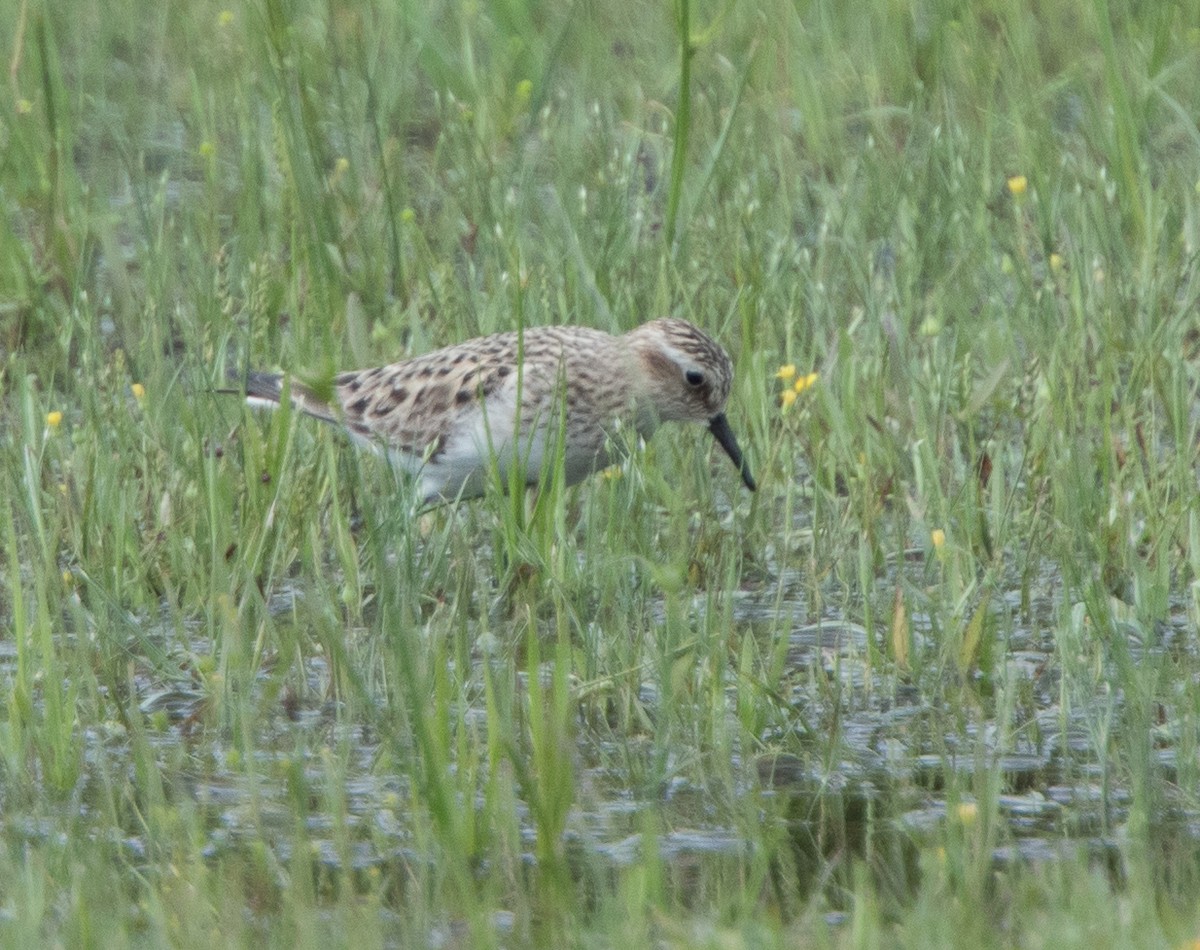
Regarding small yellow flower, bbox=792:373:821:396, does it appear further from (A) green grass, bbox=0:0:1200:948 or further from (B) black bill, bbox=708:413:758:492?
(B) black bill, bbox=708:413:758:492

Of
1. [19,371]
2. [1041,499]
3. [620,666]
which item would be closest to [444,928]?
[620,666]

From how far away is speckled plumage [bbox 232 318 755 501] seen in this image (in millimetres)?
6801

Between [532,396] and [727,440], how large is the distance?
2.02 ft

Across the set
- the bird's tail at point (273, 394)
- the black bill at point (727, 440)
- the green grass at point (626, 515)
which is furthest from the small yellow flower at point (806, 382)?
the bird's tail at point (273, 394)

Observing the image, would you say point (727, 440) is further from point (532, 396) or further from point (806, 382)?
point (532, 396)

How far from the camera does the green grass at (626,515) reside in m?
4.23

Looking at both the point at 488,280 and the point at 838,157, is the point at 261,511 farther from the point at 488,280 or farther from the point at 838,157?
the point at 838,157

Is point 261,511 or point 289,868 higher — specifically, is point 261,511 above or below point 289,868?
above

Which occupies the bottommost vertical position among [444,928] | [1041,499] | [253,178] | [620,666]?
[444,928]

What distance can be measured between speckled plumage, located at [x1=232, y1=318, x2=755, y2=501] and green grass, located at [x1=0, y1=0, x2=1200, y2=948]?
152 mm

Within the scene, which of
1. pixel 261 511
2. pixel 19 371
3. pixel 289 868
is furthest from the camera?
pixel 19 371

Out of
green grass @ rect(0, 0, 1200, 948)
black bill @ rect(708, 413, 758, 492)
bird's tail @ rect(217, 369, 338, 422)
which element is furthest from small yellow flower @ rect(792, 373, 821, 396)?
bird's tail @ rect(217, 369, 338, 422)

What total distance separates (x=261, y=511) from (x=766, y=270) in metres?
2.61

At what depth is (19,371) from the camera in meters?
6.75
